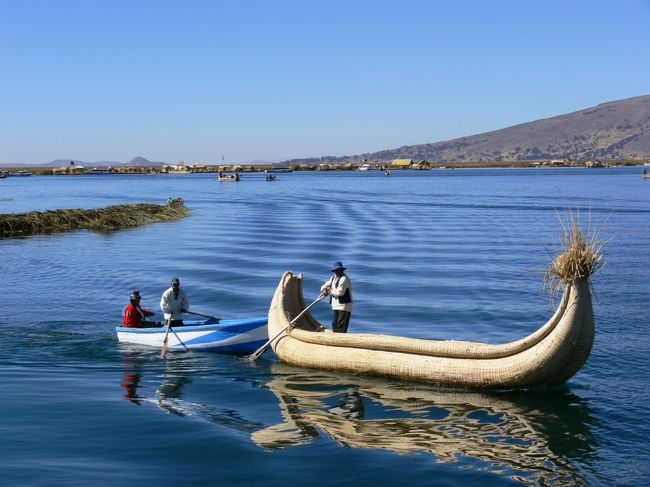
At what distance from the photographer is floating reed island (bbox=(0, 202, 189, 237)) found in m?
56.5

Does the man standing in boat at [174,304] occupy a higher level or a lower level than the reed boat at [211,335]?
higher

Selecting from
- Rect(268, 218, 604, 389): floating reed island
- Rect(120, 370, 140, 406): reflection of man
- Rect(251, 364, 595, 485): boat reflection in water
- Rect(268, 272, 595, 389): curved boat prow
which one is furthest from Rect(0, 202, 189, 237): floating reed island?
Rect(251, 364, 595, 485): boat reflection in water

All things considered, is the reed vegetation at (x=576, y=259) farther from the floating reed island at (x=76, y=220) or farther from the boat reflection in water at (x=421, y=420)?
the floating reed island at (x=76, y=220)

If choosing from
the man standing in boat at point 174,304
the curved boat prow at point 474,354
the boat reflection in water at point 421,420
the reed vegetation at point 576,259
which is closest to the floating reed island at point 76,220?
the man standing in boat at point 174,304

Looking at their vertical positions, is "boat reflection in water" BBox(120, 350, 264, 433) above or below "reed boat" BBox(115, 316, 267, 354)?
below

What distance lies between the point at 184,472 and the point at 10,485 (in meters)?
2.76

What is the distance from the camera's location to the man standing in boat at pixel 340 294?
20.2m

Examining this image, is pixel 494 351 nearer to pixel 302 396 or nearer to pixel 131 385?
pixel 302 396

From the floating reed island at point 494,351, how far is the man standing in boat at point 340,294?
0.48 metres

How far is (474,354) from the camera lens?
57.2 feet

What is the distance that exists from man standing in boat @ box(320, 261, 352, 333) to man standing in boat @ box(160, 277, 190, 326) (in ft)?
15.2

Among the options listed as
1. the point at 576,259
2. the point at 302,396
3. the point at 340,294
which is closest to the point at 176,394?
the point at 302,396

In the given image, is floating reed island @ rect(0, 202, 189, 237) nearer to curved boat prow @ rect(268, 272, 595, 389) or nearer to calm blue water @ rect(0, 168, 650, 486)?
calm blue water @ rect(0, 168, 650, 486)

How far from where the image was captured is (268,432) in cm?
1584
